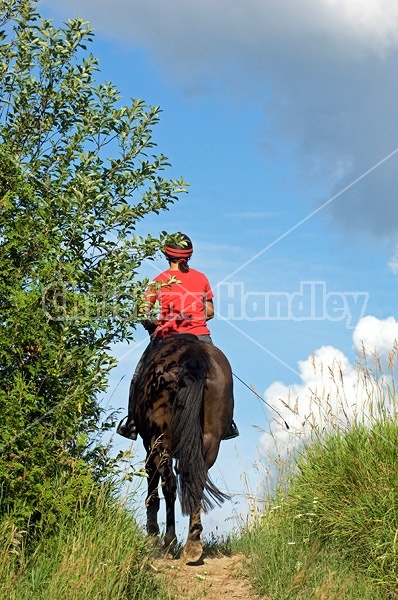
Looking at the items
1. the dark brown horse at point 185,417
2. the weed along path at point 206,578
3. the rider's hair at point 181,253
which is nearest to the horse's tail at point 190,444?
the dark brown horse at point 185,417

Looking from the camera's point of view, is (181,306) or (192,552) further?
(181,306)

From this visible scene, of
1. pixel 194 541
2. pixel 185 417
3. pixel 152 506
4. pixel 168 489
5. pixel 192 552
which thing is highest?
pixel 185 417

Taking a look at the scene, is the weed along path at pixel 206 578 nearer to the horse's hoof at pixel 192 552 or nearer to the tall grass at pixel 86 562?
the horse's hoof at pixel 192 552

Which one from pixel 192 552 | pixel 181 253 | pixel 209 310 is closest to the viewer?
pixel 192 552

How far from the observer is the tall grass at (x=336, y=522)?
27.7 ft

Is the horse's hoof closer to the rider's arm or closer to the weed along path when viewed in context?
the weed along path

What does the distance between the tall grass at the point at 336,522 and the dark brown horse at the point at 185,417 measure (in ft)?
2.94

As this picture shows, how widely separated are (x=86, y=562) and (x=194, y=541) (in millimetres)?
2382

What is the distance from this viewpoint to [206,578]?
9266 mm

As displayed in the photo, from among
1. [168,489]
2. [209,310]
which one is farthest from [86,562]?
[209,310]

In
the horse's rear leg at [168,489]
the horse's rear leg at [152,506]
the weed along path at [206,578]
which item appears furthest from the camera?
the horse's rear leg at [152,506]

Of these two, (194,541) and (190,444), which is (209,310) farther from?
(194,541)

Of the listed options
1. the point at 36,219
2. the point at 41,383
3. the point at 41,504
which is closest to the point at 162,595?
the point at 41,504

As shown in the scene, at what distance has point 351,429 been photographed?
32.8 ft
